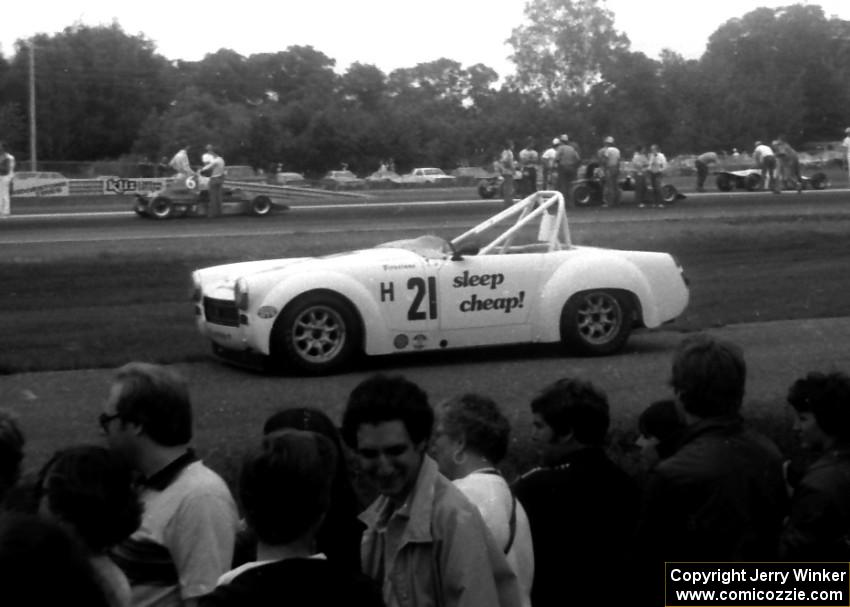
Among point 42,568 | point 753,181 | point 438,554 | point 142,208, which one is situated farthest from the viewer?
point 753,181

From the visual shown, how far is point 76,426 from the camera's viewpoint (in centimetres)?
896

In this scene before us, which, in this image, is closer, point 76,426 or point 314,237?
point 76,426

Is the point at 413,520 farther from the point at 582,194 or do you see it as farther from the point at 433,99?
the point at 433,99

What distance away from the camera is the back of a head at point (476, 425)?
175 inches

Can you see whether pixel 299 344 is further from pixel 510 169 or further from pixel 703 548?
pixel 510 169

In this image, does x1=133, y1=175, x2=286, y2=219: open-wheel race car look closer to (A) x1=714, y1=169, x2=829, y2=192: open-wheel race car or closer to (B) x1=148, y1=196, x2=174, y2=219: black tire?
(B) x1=148, y1=196, x2=174, y2=219: black tire

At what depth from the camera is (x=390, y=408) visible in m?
3.87

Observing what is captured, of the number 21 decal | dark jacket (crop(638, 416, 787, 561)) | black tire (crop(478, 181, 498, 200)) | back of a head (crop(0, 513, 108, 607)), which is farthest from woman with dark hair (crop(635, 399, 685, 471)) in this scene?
black tire (crop(478, 181, 498, 200))

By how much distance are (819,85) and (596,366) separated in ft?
250

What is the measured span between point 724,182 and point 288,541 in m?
40.7

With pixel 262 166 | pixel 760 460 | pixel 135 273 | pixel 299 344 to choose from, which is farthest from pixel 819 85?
pixel 760 460

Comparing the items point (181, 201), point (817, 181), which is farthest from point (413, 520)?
point (817, 181)

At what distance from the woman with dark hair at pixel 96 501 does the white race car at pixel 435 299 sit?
25.2 ft

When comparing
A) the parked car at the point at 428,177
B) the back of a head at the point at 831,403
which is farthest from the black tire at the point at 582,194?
the parked car at the point at 428,177
